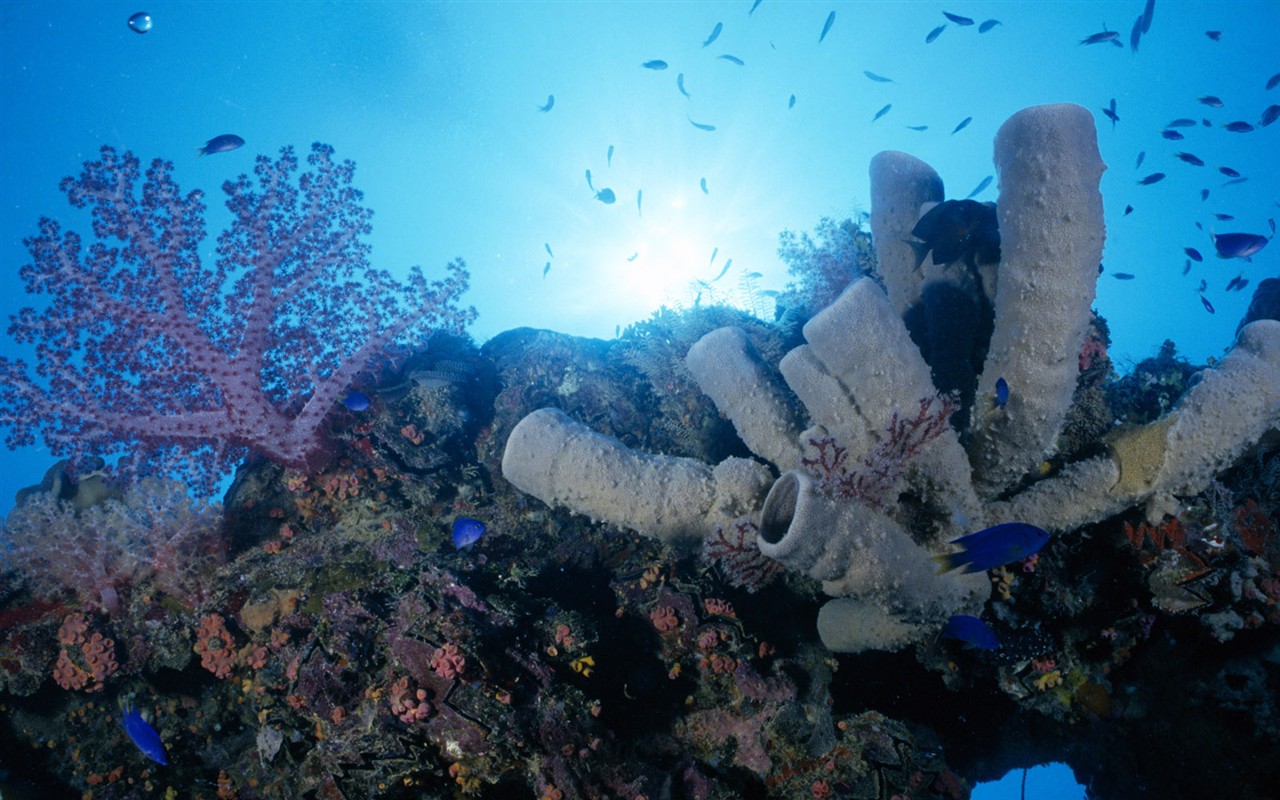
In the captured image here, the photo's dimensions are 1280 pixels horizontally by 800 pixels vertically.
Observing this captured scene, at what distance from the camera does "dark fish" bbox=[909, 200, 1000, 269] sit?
150 inches

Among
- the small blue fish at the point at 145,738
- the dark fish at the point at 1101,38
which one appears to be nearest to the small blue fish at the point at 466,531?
the small blue fish at the point at 145,738

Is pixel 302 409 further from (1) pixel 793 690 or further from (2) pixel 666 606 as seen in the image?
(1) pixel 793 690

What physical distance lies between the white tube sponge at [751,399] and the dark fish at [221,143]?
6144 millimetres

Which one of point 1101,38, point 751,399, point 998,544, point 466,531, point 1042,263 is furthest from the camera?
point 1101,38

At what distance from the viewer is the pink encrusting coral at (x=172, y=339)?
17.1 ft

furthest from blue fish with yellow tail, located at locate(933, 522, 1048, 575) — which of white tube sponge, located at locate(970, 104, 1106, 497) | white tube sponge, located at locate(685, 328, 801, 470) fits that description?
white tube sponge, located at locate(685, 328, 801, 470)

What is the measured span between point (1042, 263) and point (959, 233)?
0.71 meters

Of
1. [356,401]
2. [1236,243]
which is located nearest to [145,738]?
[356,401]

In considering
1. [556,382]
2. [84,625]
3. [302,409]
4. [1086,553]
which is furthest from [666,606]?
[84,625]

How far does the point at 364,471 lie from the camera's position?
17.9 feet

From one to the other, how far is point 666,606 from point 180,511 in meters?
4.39

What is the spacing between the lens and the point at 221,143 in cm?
657

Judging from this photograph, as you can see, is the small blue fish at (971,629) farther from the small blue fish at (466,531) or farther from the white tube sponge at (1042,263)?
the small blue fish at (466,531)

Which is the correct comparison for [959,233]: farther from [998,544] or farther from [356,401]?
[356,401]
